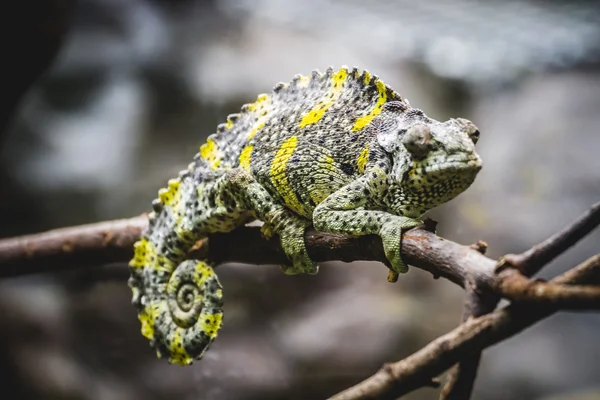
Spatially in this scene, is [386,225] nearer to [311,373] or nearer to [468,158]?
[468,158]

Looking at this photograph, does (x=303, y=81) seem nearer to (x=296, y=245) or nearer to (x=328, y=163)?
(x=328, y=163)

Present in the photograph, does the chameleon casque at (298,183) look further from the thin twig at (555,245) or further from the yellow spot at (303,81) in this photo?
the thin twig at (555,245)

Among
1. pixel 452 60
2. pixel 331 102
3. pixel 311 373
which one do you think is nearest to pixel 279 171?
pixel 331 102

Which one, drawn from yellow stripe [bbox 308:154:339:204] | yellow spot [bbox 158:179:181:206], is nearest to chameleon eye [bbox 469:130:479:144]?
yellow stripe [bbox 308:154:339:204]

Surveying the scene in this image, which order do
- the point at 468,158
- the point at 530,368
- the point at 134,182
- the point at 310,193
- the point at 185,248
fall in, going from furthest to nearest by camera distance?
the point at 134,182 < the point at 530,368 < the point at 185,248 < the point at 310,193 < the point at 468,158

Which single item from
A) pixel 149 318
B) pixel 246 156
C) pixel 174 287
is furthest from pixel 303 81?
pixel 149 318

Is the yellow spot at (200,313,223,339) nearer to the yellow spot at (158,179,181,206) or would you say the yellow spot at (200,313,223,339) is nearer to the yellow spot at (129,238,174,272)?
the yellow spot at (129,238,174,272)
